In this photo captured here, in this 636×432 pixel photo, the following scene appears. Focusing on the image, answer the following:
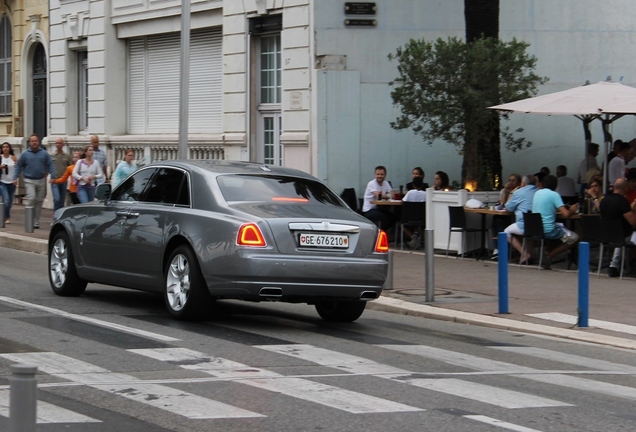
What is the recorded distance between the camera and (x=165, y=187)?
12.0m

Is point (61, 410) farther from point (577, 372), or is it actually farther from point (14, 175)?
point (14, 175)

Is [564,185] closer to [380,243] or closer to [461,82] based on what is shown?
[461,82]

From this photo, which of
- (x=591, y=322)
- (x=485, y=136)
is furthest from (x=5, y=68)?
(x=591, y=322)

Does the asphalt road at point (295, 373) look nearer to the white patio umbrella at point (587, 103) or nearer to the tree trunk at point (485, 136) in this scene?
the white patio umbrella at point (587, 103)

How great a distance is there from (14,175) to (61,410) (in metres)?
17.5

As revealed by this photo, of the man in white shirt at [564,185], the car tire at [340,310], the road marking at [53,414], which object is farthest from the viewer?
the man in white shirt at [564,185]

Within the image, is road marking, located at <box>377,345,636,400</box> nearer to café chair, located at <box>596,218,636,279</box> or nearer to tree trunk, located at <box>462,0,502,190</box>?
café chair, located at <box>596,218,636,279</box>

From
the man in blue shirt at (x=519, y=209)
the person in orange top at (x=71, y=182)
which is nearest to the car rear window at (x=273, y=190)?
the man in blue shirt at (x=519, y=209)

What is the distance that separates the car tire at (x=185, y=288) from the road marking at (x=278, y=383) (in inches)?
56.5

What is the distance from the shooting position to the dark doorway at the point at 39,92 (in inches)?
1334

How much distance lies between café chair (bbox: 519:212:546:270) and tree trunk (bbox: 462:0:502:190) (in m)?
2.79

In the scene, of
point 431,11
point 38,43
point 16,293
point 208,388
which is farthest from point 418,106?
point 38,43

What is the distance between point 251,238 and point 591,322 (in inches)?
158

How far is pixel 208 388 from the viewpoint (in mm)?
8023
